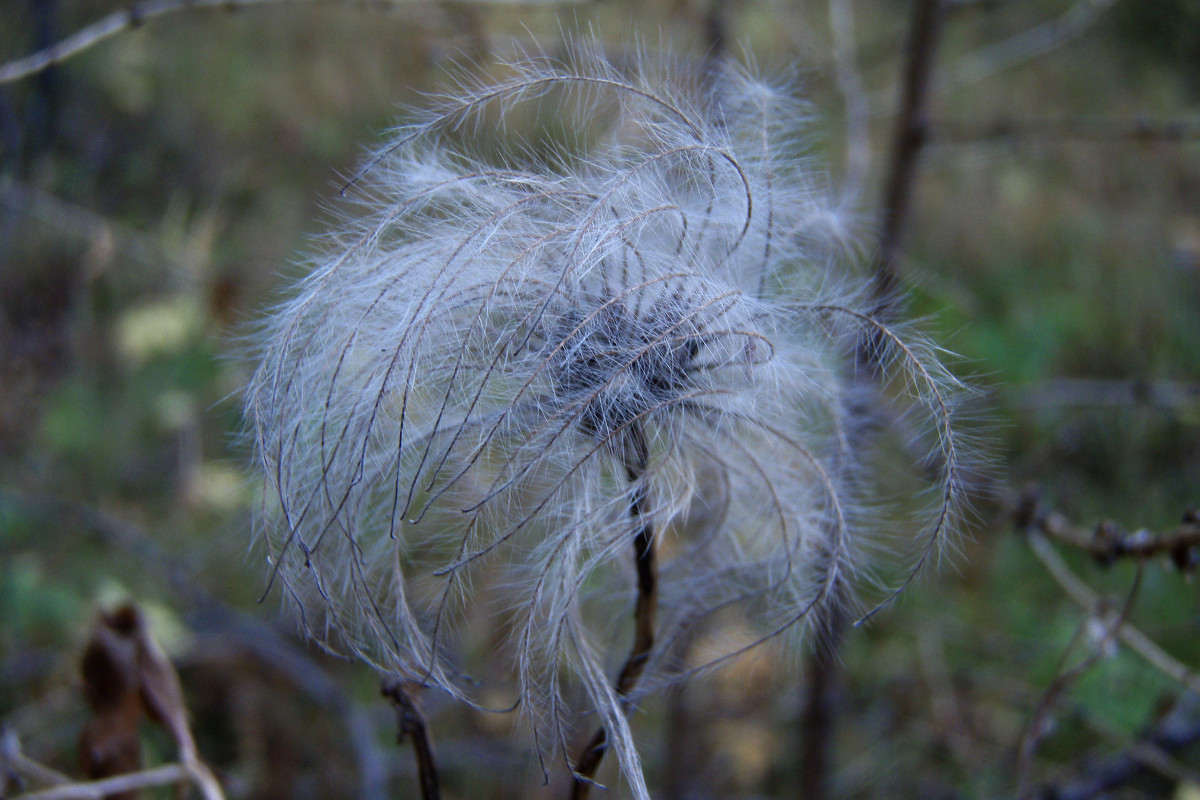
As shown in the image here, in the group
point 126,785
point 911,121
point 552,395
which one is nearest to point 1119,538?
point 552,395

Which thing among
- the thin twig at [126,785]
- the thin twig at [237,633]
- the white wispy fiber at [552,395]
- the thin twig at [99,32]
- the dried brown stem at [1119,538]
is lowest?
the thin twig at [237,633]

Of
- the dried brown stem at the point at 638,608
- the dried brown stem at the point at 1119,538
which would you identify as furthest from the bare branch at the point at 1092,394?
the dried brown stem at the point at 638,608

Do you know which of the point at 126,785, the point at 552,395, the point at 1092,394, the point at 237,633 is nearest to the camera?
the point at 552,395

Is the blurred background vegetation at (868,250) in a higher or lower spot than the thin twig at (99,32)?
lower

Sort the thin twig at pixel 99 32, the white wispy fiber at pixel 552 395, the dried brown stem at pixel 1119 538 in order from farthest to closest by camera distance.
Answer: the thin twig at pixel 99 32 → the dried brown stem at pixel 1119 538 → the white wispy fiber at pixel 552 395

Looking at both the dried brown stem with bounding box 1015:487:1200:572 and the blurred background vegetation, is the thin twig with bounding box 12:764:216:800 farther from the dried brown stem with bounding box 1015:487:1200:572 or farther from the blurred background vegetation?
the dried brown stem with bounding box 1015:487:1200:572

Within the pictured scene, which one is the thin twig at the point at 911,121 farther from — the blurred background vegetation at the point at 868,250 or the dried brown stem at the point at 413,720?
the dried brown stem at the point at 413,720

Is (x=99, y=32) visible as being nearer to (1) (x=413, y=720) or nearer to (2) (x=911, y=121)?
(1) (x=413, y=720)
